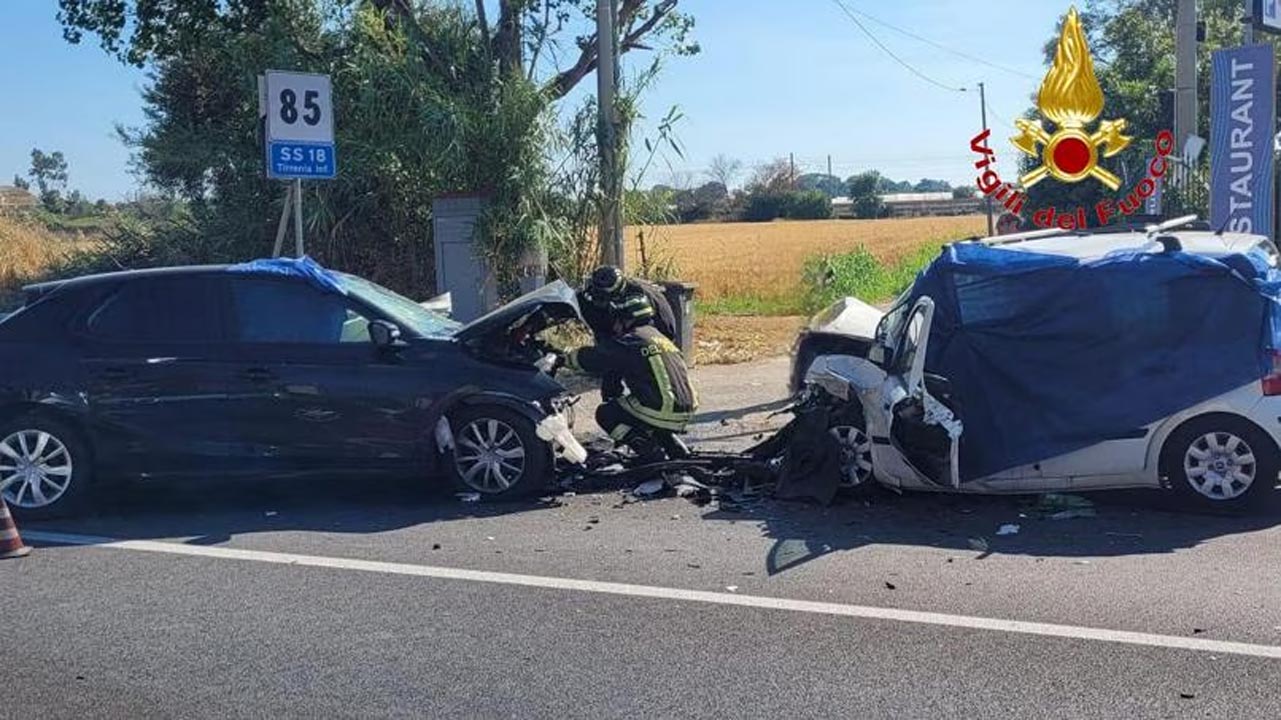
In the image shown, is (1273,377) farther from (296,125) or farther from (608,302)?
(296,125)

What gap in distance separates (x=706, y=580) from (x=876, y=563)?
964mm

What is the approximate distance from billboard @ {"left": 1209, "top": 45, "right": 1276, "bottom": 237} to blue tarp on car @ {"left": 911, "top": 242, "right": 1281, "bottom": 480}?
22.3ft

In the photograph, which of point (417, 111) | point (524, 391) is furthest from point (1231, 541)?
point (417, 111)

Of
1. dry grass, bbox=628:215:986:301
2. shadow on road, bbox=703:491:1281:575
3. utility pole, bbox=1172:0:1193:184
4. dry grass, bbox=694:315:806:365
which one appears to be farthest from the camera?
dry grass, bbox=628:215:986:301

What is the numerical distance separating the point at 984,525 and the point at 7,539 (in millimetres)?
5715

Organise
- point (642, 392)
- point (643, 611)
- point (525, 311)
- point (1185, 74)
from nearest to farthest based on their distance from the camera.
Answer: point (643, 611) < point (525, 311) < point (642, 392) < point (1185, 74)

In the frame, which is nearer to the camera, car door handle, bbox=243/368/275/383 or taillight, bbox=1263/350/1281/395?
taillight, bbox=1263/350/1281/395

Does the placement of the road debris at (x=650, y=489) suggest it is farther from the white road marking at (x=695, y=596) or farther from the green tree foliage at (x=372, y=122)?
the green tree foliage at (x=372, y=122)

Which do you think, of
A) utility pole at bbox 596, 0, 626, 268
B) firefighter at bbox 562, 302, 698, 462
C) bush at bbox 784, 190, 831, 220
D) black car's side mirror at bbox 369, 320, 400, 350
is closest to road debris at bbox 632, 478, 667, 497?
firefighter at bbox 562, 302, 698, 462

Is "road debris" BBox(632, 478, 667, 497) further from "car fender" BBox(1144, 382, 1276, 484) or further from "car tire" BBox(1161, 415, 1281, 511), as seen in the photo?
"car tire" BBox(1161, 415, 1281, 511)

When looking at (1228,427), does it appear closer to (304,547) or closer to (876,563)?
(876,563)

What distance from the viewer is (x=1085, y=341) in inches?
309

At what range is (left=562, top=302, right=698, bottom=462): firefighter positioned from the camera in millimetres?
9086

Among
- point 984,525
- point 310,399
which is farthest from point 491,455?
point 984,525
